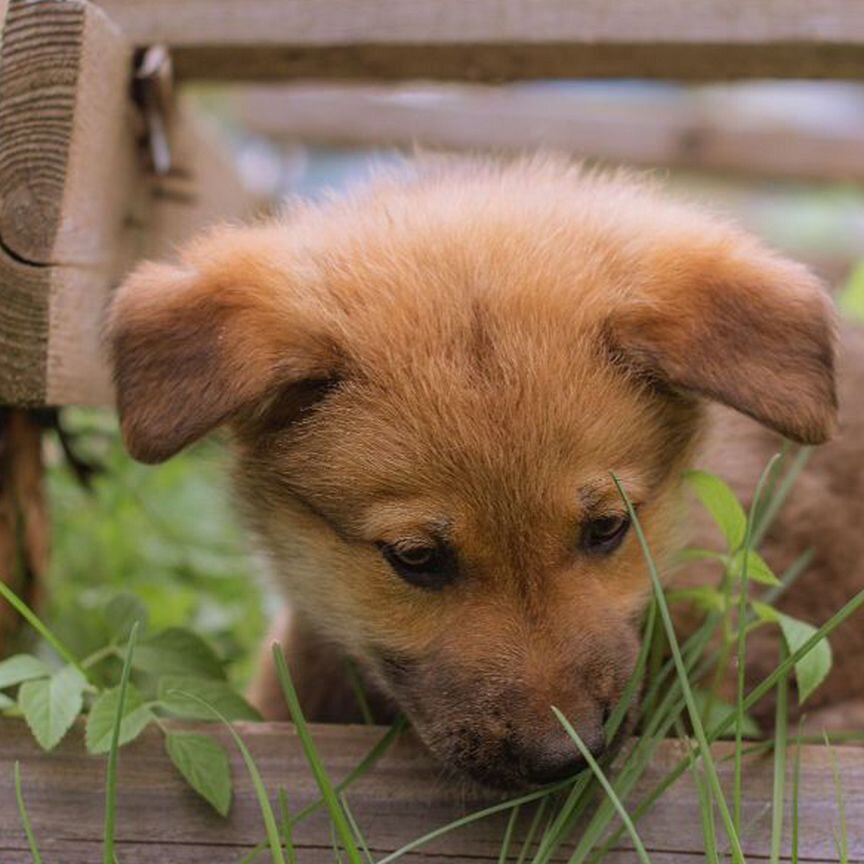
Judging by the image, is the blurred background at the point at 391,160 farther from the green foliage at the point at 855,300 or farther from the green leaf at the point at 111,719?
the green leaf at the point at 111,719

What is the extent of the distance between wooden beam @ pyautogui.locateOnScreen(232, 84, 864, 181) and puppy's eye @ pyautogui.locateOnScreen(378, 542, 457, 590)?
609 cm

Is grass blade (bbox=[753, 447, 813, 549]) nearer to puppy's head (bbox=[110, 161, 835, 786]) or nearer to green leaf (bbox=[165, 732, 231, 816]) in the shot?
puppy's head (bbox=[110, 161, 835, 786])

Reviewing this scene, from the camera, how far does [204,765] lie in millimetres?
2512

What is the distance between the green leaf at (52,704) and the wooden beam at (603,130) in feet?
21.0

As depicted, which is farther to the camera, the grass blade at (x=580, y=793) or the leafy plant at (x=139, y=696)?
the leafy plant at (x=139, y=696)

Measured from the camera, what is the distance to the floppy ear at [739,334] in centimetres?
252

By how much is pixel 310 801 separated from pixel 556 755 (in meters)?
0.51

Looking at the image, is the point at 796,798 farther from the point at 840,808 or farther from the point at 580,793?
the point at 580,793

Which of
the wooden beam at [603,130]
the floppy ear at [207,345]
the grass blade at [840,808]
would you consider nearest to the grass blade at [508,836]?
the grass blade at [840,808]

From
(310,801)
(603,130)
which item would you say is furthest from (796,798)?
(603,130)

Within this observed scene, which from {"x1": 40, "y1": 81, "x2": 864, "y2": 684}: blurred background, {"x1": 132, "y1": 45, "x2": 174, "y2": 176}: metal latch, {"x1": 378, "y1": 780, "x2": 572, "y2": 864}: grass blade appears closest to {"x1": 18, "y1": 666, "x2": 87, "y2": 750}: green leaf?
{"x1": 378, "y1": 780, "x2": 572, "y2": 864}: grass blade

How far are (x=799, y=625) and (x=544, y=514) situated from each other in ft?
1.71

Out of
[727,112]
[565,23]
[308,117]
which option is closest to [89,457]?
[565,23]

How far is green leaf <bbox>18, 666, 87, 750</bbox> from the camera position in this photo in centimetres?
247
